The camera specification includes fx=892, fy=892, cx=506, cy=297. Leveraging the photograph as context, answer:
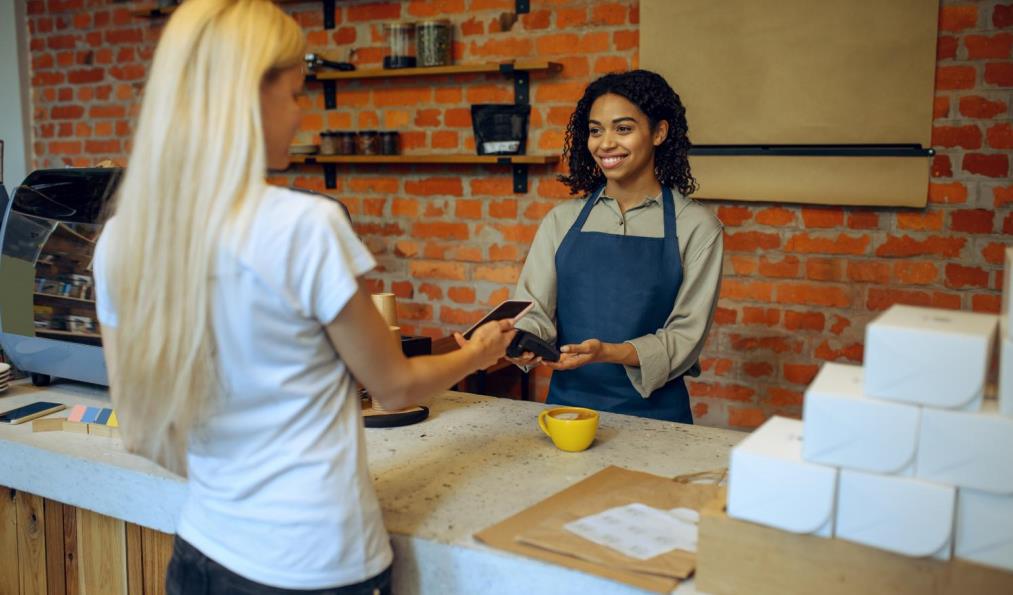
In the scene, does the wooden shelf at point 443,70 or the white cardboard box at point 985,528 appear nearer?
the white cardboard box at point 985,528

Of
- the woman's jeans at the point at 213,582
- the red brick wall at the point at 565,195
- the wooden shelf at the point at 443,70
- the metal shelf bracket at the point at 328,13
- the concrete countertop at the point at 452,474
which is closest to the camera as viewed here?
the woman's jeans at the point at 213,582

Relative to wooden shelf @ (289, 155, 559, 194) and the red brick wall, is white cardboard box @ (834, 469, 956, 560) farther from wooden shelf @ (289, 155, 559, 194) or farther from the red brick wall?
wooden shelf @ (289, 155, 559, 194)

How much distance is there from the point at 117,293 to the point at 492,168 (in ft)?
8.13

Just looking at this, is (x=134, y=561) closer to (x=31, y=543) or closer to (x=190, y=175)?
(x=31, y=543)

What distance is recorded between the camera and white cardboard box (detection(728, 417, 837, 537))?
107 cm

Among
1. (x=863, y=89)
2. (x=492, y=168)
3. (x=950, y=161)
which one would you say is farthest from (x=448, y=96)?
(x=950, y=161)

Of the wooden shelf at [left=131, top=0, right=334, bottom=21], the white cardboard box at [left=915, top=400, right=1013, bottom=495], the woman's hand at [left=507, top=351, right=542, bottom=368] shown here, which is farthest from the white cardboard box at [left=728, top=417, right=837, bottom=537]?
the wooden shelf at [left=131, top=0, right=334, bottom=21]

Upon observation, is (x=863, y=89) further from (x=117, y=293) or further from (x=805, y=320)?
(x=117, y=293)

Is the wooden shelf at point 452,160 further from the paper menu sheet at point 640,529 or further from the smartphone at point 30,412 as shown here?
the paper menu sheet at point 640,529

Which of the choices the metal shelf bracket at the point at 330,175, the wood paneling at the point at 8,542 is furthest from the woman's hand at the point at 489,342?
the metal shelf bracket at the point at 330,175

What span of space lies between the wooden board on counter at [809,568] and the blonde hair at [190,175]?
0.68 metres

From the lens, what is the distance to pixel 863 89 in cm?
279

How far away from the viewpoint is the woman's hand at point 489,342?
1431 millimetres

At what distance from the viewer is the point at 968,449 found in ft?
3.26
